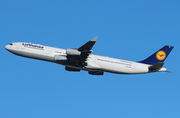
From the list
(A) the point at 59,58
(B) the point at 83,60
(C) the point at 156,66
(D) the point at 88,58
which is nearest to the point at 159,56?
(C) the point at 156,66

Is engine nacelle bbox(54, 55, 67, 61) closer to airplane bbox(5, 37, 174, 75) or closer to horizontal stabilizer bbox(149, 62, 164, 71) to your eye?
airplane bbox(5, 37, 174, 75)

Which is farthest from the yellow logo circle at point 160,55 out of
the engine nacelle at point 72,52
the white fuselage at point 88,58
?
the engine nacelle at point 72,52

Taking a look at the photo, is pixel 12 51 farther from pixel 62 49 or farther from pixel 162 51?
pixel 162 51

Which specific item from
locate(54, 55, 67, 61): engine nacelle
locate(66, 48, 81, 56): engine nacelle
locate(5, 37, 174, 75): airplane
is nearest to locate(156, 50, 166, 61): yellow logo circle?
locate(5, 37, 174, 75): airplane

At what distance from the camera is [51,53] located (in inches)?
2290

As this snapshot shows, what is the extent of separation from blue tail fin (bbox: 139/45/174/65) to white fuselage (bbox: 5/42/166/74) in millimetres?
3440

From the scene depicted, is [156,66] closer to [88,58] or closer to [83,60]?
[88,58]

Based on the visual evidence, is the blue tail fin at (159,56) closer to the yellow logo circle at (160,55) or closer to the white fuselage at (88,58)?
the yellow logo circle at (160,55)

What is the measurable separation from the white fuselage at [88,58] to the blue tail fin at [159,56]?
11.3ft

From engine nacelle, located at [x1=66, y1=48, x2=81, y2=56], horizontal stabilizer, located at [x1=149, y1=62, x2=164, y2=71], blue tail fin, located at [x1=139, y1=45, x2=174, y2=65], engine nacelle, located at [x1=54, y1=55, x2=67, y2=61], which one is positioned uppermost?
blue tail fin, located at [x1=139, y1=45, x2=174, y2=65]

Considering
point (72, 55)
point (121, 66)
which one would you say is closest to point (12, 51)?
point (72, 55)

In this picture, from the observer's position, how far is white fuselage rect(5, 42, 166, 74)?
58250 millimetres

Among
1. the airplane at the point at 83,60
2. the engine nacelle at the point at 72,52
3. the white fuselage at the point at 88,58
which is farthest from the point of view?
the white fuselage at the point at 88,58

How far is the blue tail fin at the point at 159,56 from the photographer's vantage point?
6306 centimetres
